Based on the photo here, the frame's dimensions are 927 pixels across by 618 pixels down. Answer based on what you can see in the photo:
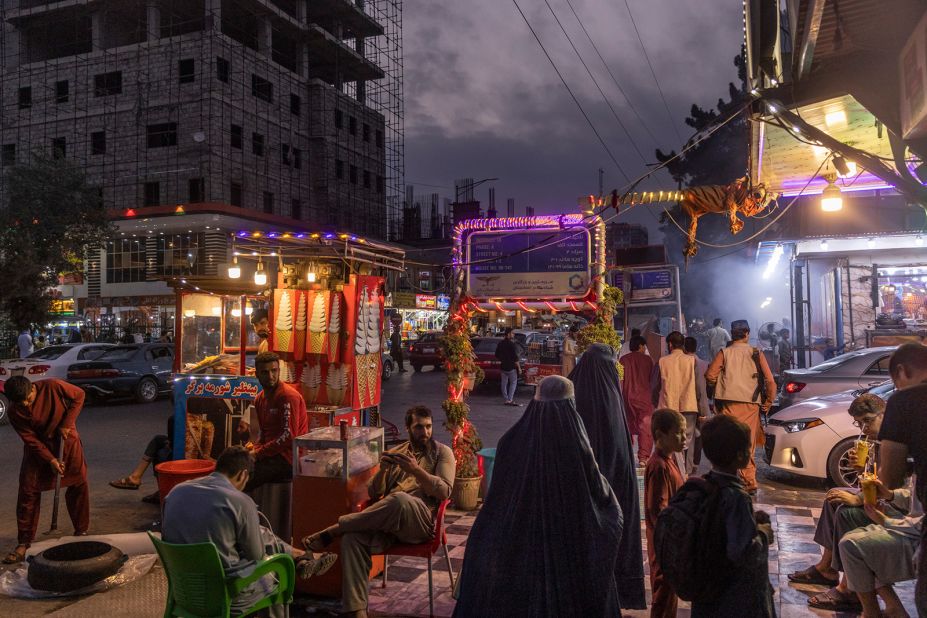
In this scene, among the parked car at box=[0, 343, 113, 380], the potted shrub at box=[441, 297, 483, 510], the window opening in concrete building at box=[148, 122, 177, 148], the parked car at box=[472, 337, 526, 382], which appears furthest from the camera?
the window opening in concrete building at box=[148, 122, 177, 148]

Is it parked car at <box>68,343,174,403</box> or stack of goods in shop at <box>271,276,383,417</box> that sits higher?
stack of goods in shop at <box>271,276,383,417</box>

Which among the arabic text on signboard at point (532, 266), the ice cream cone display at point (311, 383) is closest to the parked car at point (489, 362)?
the arabic text on signboard at point (532, 266)

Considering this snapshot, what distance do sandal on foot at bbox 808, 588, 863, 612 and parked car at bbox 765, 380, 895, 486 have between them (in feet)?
11.7

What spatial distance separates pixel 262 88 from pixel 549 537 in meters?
38.4

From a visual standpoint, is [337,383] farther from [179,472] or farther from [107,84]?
[107,84]

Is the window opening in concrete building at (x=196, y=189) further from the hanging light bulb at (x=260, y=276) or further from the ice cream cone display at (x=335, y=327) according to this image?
the ice cream cone display at (x=335, y=327)

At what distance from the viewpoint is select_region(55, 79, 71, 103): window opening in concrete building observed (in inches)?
1422

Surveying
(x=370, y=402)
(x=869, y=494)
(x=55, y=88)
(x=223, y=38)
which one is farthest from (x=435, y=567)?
(x=55, y=88)

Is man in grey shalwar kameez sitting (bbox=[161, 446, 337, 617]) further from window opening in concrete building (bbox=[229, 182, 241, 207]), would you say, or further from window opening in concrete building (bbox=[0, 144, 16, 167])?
window opening in concrete building (bbox=[0, 144, 16, 167])

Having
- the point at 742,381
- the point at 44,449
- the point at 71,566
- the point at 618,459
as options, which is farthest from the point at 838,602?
the point at 44,449

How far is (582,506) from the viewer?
10.4ft

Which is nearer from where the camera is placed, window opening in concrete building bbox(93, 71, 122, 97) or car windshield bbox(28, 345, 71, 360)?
car windshield bbox(28, 345, 71, 360)

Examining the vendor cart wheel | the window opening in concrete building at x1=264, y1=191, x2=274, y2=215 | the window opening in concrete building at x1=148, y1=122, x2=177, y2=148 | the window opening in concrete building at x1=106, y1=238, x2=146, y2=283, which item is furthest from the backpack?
the window opening in concrete building at x1=264, y1=191, x2=274, y2=215

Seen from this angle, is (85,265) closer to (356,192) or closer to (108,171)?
(108,171)
